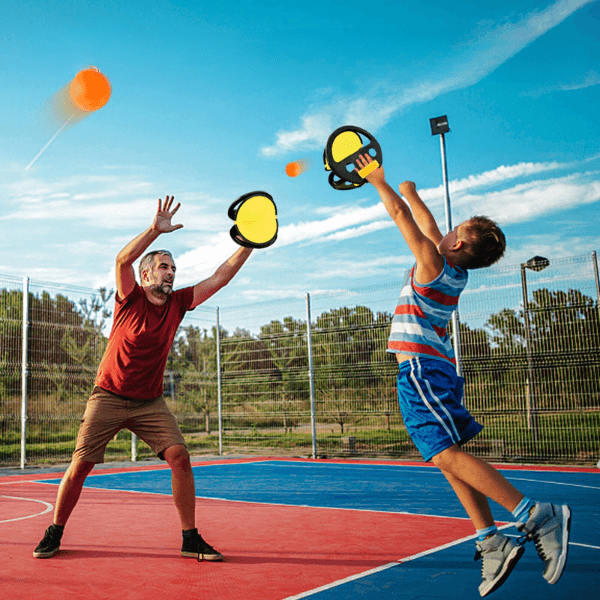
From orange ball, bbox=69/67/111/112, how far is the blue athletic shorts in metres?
3.78

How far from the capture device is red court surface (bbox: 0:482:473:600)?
361 cm

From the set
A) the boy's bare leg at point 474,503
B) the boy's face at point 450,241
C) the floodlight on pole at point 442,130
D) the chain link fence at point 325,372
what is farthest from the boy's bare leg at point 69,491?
the floodlight on pole at point 442,130

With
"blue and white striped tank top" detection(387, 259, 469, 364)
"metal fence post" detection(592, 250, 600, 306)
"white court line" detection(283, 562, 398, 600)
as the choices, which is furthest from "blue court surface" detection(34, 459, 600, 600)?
"metal fence post" detection(592, 250, 600, 306)

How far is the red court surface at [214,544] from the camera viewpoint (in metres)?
Result: 3.61

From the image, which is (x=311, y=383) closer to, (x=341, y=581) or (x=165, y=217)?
(x=165, y=217)

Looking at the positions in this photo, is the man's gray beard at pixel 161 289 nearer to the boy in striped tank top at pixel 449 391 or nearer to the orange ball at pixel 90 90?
the boy in striped tank top at pixel 449 391

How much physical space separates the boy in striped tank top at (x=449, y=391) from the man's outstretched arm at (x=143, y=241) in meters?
1.39

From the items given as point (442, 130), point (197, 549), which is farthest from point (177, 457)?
point (442, 130)

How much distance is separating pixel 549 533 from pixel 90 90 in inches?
190

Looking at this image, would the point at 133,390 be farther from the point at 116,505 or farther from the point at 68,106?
the point at 116,505

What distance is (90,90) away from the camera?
5609 millimetres

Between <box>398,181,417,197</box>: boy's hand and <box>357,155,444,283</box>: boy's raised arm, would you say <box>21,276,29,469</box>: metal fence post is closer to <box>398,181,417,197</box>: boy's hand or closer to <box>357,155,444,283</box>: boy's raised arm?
<box>398,181,417,197</box>: boy's hand

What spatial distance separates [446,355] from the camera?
11.1ft

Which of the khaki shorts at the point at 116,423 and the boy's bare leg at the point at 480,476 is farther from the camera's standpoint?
the khaki shorts at the point at 116,423
